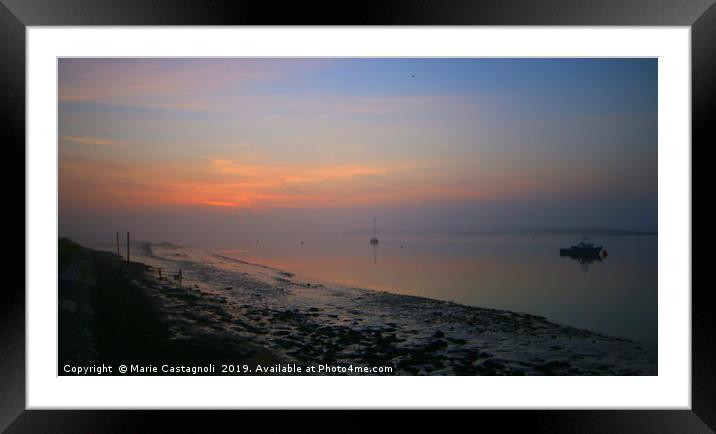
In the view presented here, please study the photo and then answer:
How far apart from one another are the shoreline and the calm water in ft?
2.13

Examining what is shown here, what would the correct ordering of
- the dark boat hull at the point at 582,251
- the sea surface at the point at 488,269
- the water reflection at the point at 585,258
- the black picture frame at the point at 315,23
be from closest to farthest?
1. the black picture frame at the point at 315,23
2. the sea surface at the point at 488,269
3. the water reflection at the point at 585,258
4. the dark boat hull at the point at 582,251

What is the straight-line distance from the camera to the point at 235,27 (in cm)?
236

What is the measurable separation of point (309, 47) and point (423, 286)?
567cm

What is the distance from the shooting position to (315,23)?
2.35 meters

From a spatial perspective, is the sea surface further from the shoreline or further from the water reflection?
the shoreline

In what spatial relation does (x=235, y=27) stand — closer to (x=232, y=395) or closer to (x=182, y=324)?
(x=232, y=395)

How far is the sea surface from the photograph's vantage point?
20.9 feet

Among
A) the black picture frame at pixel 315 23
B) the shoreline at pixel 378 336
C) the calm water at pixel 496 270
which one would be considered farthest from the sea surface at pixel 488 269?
the black picture frame at pixel 315 23

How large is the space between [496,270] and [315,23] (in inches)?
298

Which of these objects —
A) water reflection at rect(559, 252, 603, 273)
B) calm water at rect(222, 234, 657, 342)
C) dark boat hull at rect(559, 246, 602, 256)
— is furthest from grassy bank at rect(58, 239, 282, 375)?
dark boat hull at rect(559, 246, 602, 256)

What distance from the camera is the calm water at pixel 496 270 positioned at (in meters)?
6.36

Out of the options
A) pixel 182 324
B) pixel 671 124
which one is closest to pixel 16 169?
pixel 182 324

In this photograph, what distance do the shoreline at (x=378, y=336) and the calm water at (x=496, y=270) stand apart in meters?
0.65

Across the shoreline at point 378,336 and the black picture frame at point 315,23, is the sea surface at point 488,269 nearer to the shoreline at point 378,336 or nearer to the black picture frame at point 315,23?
the shoreline at point 378,336
